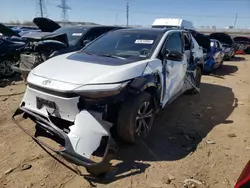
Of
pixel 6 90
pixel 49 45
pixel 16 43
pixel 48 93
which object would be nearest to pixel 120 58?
pixel 48 93

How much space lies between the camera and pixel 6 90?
6.70 m

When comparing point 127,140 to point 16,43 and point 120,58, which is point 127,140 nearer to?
point 120,58

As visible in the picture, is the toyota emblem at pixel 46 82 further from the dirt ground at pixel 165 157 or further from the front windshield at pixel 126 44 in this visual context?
the front windshield at pixel 126 44

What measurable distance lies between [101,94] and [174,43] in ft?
7.71

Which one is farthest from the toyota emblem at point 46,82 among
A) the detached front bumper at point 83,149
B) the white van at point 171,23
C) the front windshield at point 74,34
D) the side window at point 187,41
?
the white van at point 171,23

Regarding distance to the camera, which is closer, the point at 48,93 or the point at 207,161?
the point at 48,93

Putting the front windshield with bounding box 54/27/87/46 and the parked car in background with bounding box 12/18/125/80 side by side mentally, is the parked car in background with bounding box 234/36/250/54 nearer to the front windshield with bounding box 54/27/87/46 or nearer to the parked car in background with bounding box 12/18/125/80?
the front windshield with bounding box 54/27/87/46

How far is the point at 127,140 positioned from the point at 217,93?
459 centimetres

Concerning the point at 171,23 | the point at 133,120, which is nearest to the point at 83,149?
the point at 133,120

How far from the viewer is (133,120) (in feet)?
10.9

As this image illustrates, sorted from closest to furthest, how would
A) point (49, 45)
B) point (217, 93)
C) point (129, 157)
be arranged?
point (129, 157), point (49, 45), point (217, 93)

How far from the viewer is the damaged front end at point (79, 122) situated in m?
2.80

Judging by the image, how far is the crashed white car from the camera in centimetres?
289

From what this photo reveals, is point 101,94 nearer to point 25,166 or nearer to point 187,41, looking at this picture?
point 25,166
